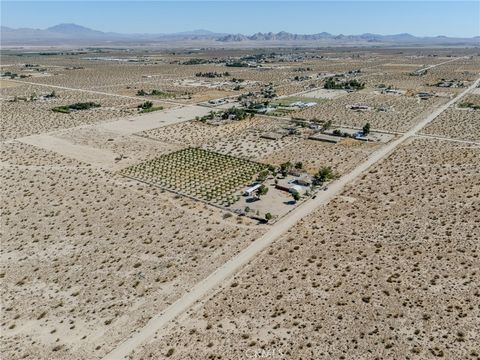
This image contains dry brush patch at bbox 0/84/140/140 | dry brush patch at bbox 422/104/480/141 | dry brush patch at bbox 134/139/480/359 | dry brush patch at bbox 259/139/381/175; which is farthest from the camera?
dry brush patch at bbox 0/84/140/140

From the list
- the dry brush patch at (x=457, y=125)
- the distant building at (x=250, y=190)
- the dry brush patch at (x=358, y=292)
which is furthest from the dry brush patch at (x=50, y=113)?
the dry brush patch at (x=457, y=125)

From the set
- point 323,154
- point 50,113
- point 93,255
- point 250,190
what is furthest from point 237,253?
point 50,113

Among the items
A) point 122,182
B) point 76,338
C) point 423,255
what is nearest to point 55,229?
point 122,182

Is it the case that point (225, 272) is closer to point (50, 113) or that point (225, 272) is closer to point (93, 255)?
point (93, 255)

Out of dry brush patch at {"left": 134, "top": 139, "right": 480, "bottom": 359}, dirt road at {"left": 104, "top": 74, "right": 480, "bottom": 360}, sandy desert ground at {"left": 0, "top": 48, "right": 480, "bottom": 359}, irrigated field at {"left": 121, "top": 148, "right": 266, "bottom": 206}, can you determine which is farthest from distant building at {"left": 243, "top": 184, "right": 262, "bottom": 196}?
dry brush patch at {"left": 134, "top": 139, "right": 480, "bottom": 359}

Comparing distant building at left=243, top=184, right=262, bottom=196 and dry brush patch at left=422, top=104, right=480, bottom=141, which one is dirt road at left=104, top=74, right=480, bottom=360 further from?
dry brush patch at left=422, top=104, right=480, bottom=141

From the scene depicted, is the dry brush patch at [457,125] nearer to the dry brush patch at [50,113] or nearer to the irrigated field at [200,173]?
the irrigated field at [200,173]
